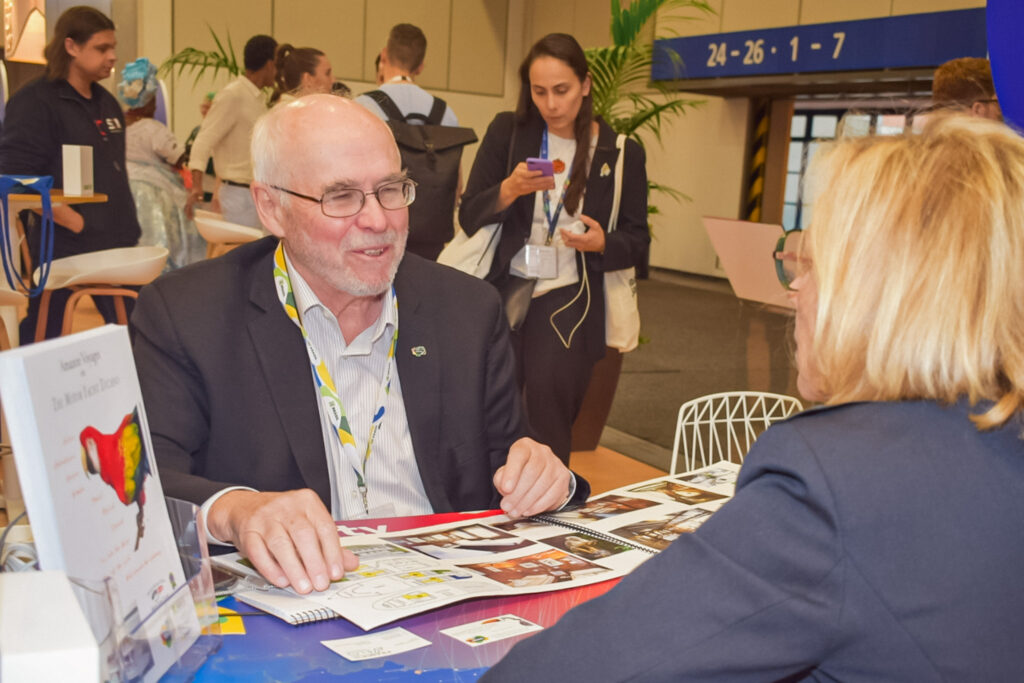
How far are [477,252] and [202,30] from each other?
10.7 m

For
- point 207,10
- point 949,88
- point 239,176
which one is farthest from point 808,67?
point 207,10

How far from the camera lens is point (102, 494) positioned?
95cm

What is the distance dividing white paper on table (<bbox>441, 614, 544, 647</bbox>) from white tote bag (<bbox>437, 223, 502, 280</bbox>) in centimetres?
240

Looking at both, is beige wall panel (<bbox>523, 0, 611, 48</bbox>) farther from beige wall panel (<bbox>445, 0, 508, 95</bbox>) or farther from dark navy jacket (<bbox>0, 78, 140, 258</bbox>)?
dark navy jacket (<bbox>0, 78, 140, 258</bbox>)

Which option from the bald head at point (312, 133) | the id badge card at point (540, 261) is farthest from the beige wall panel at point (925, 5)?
the bald head at point (312, 133)

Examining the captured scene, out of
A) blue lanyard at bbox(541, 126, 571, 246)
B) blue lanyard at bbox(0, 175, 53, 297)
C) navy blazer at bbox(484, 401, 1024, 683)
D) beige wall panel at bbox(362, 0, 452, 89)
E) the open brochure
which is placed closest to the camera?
navy blazer at bbox(484, 401, 1024, 683)

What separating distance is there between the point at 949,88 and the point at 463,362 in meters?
2.06

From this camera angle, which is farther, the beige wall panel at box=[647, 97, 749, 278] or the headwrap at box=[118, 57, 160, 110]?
the beige wall panel at box=[647, 97, 749, 278]

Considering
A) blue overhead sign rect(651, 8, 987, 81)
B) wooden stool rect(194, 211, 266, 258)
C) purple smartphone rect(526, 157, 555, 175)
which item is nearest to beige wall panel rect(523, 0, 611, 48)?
blue overhead sign rect(651, 8, 987, 81)

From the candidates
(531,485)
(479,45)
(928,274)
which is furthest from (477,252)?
(479,45)

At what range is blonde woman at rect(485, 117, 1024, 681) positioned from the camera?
821 mm

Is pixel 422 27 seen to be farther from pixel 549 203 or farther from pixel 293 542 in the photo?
pixel 293 542

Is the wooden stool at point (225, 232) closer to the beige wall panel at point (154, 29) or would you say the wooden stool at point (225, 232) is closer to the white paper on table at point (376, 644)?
the white paper on table at point (376, 644)

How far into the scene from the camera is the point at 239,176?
6445 mm
